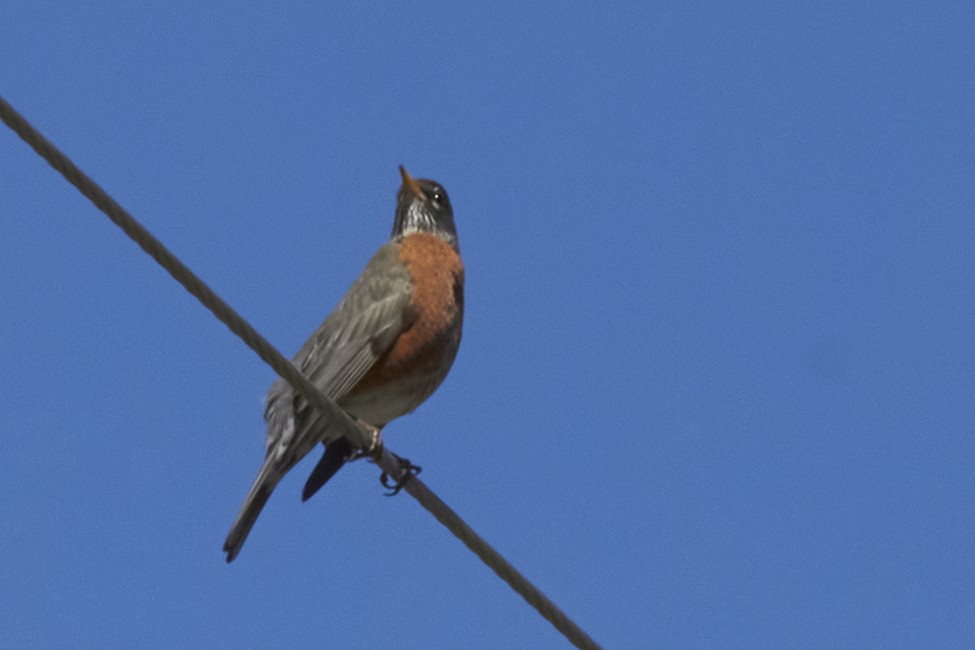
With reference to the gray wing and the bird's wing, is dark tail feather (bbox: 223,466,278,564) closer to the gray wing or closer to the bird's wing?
Answer: the bird's wing

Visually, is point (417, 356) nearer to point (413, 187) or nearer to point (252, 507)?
point (252, 507)

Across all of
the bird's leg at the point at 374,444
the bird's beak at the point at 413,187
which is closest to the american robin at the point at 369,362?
the bird's leg at the point at 374,444

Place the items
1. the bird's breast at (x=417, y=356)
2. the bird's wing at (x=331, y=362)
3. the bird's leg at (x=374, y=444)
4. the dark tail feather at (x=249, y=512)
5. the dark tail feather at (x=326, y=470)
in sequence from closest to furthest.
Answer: the bird's leg at (x=374, y=444) → the dark tail feather at (x=249, y=512) → the bird's wing at (x=331, y=362) → the bird's breast at (x=417, y=356) → the dark tail feather at (x=326, y=470)

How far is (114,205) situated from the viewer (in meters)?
6.00

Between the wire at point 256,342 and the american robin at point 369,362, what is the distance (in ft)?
5.54

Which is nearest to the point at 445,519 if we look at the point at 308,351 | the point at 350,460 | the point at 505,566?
the point at 505,566

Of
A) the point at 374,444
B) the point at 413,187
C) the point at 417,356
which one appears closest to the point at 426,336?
the point at 417,356

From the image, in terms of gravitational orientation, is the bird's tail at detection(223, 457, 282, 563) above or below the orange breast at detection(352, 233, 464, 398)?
below

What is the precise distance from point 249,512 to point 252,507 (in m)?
0.04

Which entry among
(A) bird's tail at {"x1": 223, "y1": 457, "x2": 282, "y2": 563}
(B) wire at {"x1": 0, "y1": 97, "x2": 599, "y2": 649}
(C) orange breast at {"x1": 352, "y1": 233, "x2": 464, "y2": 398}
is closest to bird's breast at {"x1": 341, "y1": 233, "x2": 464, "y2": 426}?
(C) orange breast at {"x1": 352, "y1": 233, "x2": 464, "y2": 398}

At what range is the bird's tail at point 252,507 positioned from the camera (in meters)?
9.11

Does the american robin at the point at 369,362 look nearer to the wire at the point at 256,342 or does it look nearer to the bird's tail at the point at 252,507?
the bird's tail at the point at 252,507

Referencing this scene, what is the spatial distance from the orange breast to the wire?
6.48 ft

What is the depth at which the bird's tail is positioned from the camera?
911 centimetres
